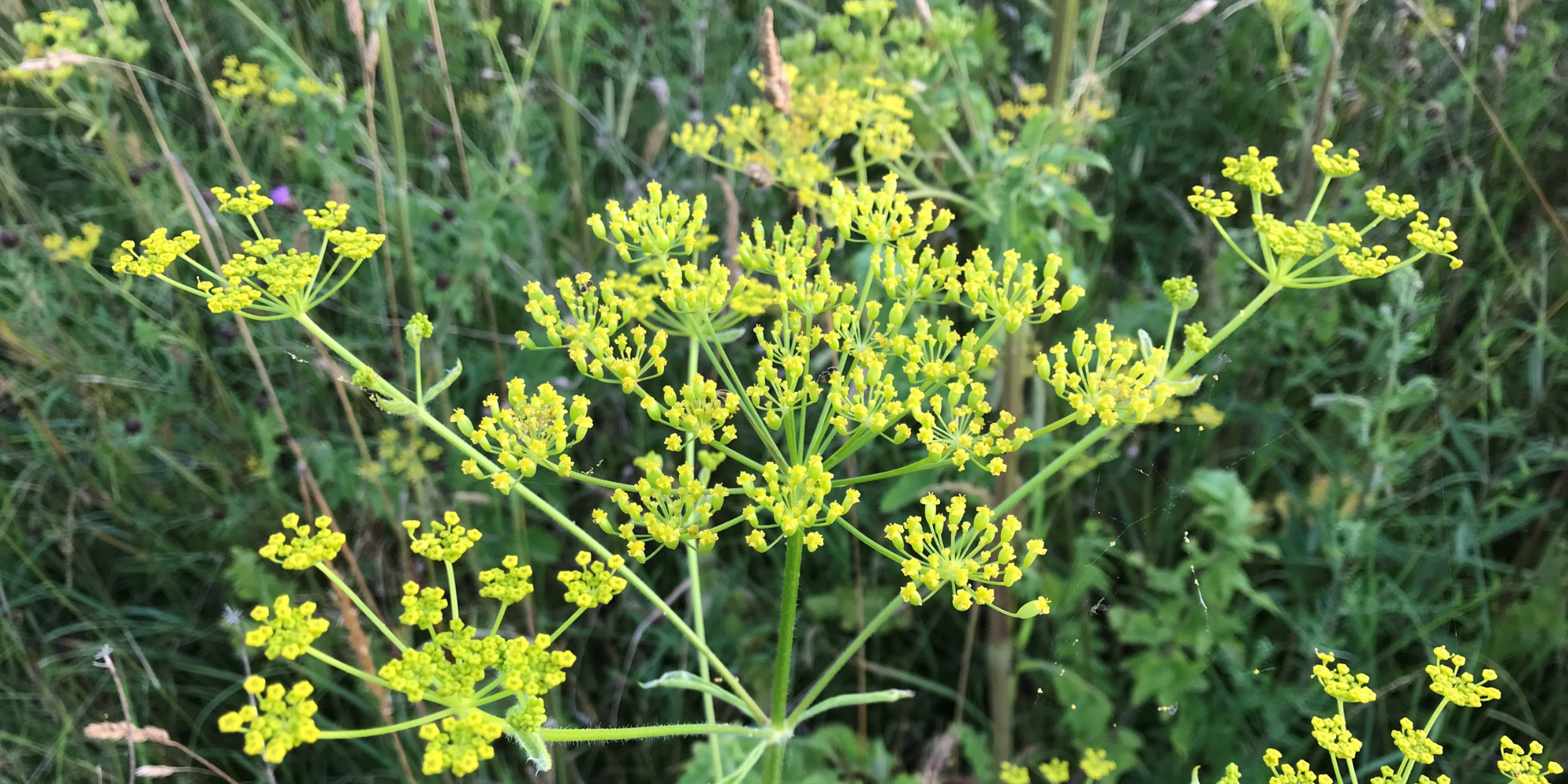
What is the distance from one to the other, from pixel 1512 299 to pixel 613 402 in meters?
3.50

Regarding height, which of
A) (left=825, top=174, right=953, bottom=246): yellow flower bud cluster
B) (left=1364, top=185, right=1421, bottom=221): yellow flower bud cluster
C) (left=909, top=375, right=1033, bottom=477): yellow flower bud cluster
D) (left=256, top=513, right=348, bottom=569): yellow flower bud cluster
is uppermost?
(left=1364, top=185, right=1421, bottom=221): yellow flower bud cluster

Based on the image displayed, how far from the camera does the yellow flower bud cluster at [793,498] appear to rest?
5.49ft

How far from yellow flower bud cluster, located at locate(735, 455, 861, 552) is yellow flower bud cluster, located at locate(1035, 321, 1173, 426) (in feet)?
1.64

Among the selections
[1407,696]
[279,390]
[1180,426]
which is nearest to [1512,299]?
[1180,426]

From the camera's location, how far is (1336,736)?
1.80 meters

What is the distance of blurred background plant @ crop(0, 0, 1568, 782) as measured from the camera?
3.06 metres

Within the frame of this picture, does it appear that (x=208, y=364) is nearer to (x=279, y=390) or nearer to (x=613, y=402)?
(x=279, y=390)

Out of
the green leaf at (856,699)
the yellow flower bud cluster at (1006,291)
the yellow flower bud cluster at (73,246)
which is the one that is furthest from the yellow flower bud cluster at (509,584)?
the yellow flower bud cluster at (73,246)

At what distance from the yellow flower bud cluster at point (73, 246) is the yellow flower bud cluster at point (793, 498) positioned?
3.43 meters

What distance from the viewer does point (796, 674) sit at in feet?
Answer: 12.4

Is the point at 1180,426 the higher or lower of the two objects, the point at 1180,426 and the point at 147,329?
the lower

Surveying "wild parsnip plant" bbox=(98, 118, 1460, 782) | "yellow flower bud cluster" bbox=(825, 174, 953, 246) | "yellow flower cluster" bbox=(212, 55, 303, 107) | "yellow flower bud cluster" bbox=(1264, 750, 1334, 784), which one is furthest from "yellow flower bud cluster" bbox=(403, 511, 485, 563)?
"yellow flower cluster" bbox=(212, 55, 303, 107)

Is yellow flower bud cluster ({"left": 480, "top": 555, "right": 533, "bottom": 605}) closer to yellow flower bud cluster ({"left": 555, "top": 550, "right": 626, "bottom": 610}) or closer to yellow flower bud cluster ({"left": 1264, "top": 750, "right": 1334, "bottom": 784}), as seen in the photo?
yellow flower bud cluster ({"left": 555, "top": 550, "right": 626, "bottom": 610})

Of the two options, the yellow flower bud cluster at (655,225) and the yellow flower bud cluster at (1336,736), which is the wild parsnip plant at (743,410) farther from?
the yellow flower bud cluster at (1336,736)
